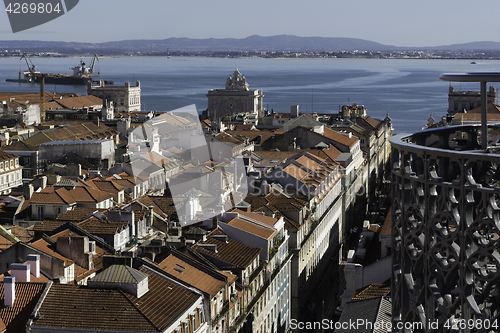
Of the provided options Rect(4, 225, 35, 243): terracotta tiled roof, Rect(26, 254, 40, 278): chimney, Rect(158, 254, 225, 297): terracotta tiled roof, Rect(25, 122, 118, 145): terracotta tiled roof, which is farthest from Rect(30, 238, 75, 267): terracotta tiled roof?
Rect(25, 122, 118, 145): terracotta tiled roof

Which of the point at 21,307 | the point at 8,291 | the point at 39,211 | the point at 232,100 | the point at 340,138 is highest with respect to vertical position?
the point at 232,100

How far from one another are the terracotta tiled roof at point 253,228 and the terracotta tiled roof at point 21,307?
10980 mm

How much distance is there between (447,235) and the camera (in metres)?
12.6

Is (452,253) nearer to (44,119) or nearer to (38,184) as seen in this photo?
(38,184)

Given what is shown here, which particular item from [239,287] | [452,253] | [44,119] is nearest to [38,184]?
[239,287]

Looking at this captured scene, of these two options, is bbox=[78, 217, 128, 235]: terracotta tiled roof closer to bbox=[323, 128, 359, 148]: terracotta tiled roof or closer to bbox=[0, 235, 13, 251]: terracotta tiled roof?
bbox=[0, 235, 13, 251]: terracotta tiled roof

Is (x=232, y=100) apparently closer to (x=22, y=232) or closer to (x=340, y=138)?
(x=340, y=138)

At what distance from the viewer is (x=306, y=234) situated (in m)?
40.2

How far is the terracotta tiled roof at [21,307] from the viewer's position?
20516 mm

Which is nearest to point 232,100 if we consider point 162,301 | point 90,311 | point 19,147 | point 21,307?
point 19,147

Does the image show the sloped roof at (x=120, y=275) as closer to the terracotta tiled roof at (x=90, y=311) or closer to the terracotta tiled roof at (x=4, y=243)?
the terracotta tiled roof at (x=90, y=311)

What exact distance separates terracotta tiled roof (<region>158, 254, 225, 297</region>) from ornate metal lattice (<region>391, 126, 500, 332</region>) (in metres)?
10.9

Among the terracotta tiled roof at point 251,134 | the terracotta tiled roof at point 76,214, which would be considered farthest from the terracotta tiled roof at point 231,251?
the terracotta tiled roof at point 251,134

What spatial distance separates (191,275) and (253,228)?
25.0 feet
